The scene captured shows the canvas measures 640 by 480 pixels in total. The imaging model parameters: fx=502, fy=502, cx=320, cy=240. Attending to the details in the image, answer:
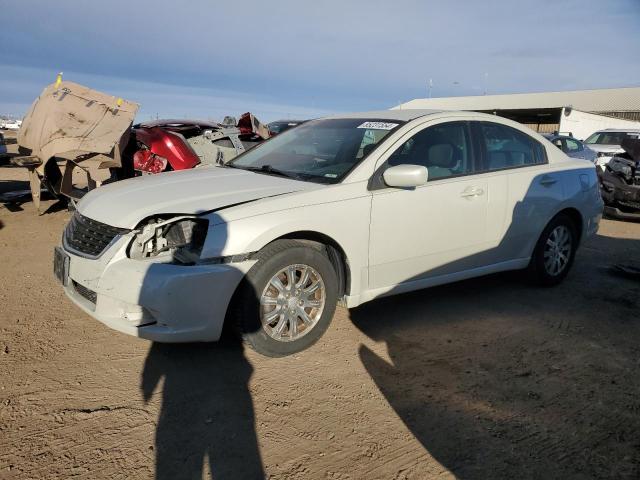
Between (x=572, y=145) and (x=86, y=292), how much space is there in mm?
13038

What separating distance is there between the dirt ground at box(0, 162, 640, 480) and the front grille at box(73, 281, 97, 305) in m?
0.45

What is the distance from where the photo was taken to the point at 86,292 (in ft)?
10.4

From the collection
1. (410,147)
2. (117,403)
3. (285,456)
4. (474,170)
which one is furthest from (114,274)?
(474,170)

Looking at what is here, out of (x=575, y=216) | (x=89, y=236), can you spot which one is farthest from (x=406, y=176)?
(x=575, y=216)

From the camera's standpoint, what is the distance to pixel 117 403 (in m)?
2.83

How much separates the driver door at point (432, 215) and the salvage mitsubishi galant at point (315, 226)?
11 millimetres

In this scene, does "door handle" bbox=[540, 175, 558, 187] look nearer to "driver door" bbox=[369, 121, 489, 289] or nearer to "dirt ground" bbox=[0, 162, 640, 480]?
"driver door" bbox=[369, 121, 489, 289]

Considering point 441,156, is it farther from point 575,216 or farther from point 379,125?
point 575,216

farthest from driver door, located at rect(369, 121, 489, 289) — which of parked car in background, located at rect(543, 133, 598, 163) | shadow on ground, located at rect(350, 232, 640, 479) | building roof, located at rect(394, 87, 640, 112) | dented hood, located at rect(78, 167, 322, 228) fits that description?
building roof, located at rect(394, 87, 640, 112)

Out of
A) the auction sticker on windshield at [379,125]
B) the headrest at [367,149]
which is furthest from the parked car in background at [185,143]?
the headrest at [367,149]

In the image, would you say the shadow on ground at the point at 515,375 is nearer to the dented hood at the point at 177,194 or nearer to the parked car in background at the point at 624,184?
the dented hood at the point at 177,194

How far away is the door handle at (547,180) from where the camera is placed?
Result: 15.2 feet

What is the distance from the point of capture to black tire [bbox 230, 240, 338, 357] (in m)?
3.12

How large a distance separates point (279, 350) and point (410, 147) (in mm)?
1839
